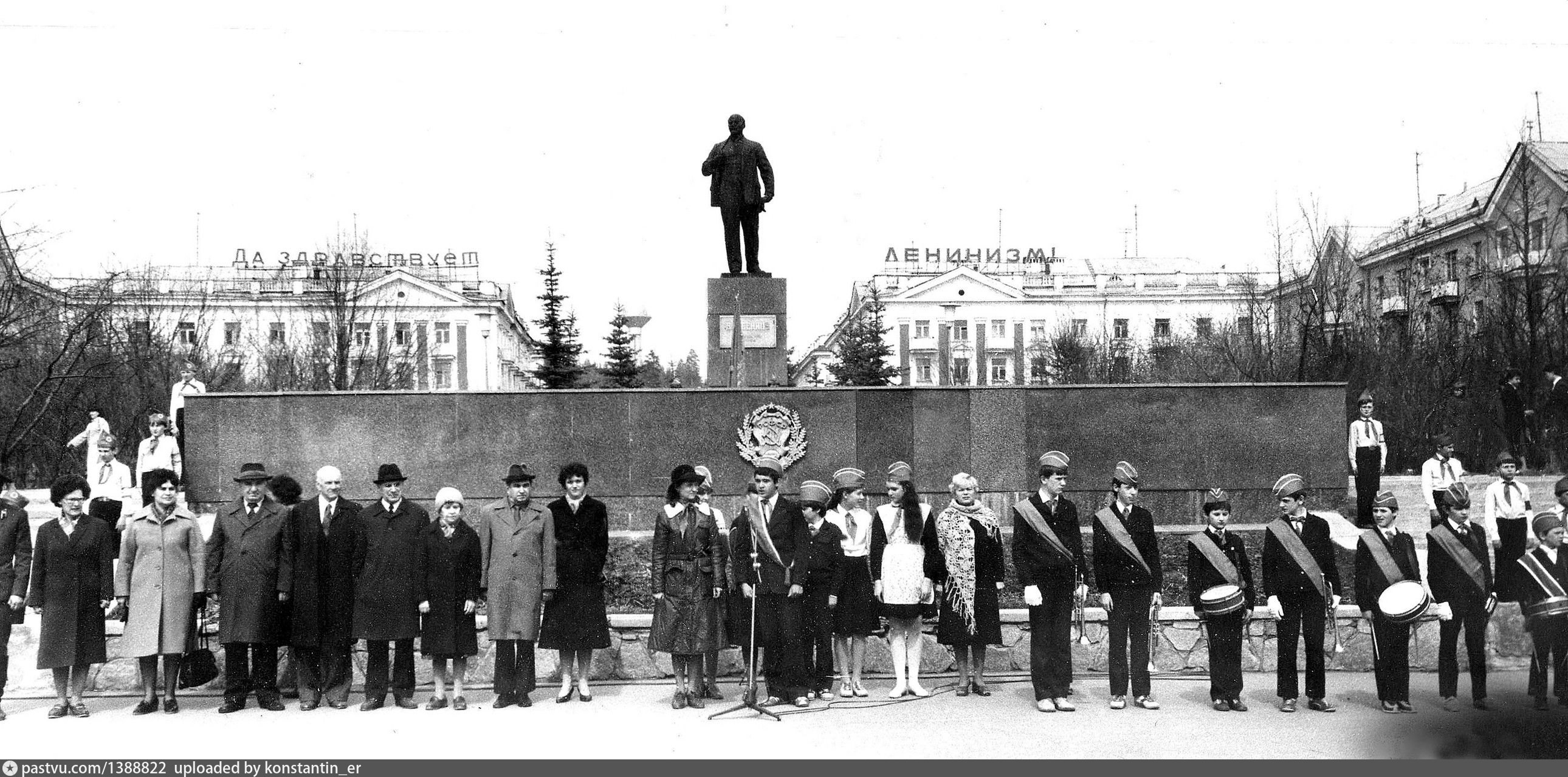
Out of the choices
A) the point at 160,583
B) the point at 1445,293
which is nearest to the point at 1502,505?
the point at 160,583

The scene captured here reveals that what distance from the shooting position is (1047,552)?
8227mm

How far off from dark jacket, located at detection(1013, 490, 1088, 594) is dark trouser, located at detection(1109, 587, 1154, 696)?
35 cm

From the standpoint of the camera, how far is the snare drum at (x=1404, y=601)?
7.80 m

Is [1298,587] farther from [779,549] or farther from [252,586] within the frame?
[252,586]

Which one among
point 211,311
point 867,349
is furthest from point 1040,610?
point 211,311

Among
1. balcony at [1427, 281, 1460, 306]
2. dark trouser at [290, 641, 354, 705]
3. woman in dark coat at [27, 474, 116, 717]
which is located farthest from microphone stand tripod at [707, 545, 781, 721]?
balcony at [1427, 281, 1460, 306]

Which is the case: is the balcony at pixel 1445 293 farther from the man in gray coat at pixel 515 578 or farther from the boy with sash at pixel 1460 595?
the man in gray coat at pixel 515 578

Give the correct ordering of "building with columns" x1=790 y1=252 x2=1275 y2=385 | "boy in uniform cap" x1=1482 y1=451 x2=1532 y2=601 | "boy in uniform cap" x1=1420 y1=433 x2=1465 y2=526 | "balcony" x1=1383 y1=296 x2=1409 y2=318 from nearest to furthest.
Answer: "boy in uniform cap" x1=1482 y1=451 x2=1532 y2=601
"boy in uniform cap" x1=1420 y1=433 x2=1465 y2=526
"balcony" x1=1383 y1=296 x2=1409 y2=318
"building with columns" x1=790 y1=252 x2=1275 y2=385

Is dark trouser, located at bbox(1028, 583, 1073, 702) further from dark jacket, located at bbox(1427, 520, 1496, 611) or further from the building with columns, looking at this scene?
the building with columns

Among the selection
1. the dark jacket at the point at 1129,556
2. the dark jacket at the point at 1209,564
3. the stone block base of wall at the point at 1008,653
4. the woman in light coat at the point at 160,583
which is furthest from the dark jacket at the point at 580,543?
the dark jacket at the point at 1209,564

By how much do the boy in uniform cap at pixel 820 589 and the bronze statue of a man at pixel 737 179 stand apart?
20.6 ft

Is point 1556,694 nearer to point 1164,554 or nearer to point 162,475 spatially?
point 1164,554

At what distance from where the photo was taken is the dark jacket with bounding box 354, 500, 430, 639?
823cm

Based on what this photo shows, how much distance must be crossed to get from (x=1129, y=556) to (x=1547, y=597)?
8.50 feet
